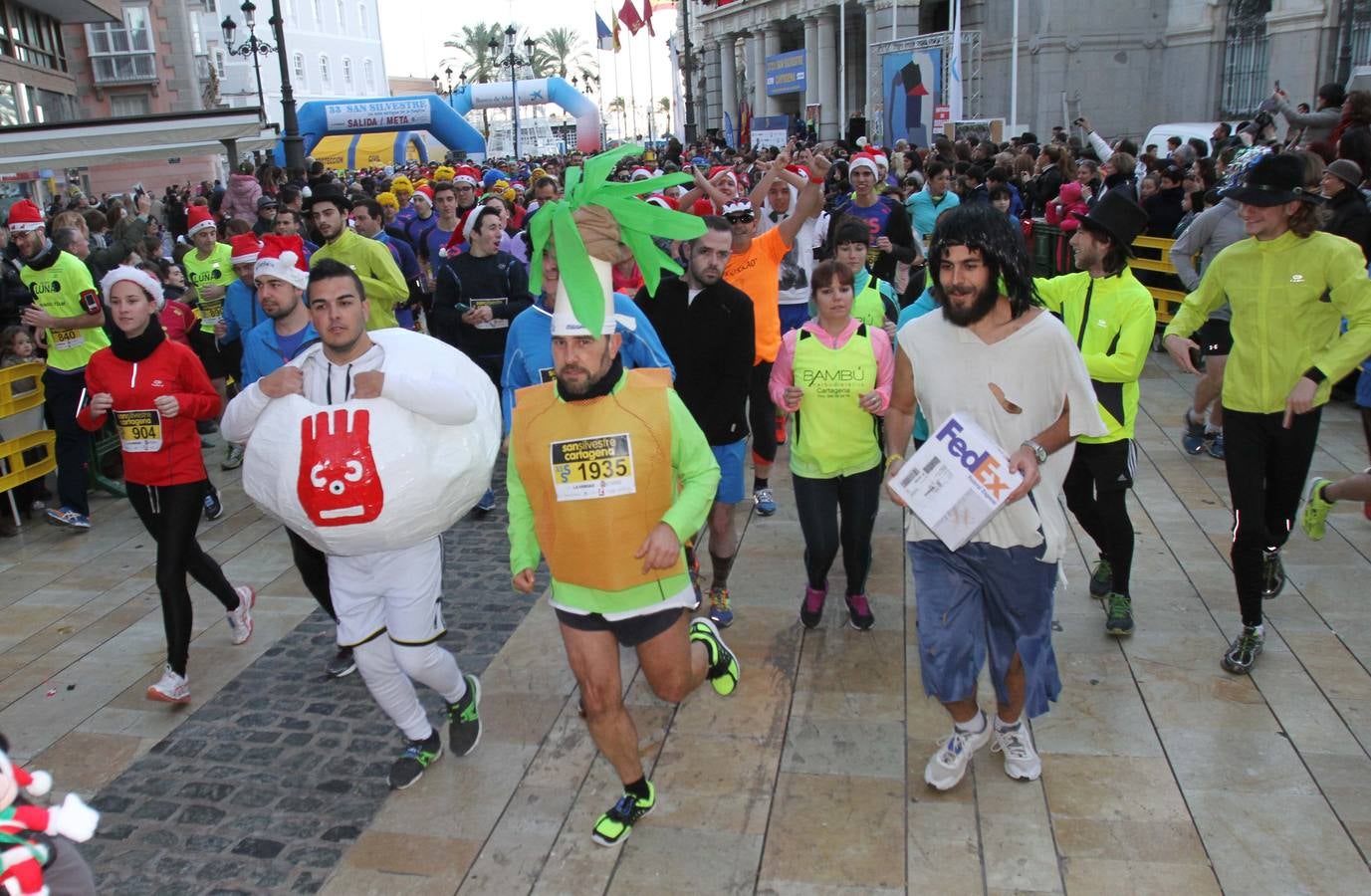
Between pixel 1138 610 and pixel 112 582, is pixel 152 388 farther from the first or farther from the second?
pixel 1138 610

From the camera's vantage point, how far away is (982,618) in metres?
3.90

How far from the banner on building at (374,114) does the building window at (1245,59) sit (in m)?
23.6

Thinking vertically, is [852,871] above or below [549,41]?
below

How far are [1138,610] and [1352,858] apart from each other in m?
2.07

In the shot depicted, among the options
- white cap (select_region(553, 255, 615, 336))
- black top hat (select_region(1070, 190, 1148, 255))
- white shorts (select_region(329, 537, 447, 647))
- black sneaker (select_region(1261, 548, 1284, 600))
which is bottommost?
black sneaker (select_region(1261, 548, 1284, 600))

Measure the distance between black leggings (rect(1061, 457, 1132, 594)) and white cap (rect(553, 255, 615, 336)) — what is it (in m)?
2.67

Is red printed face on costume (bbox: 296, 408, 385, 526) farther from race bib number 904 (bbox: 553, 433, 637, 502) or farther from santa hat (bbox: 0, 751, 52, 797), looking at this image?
santa hat (bbox: 0, 751, 52, 797)

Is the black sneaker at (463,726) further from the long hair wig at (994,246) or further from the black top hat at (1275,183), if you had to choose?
the black top hat at (1275,183)

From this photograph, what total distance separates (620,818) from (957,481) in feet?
5.64

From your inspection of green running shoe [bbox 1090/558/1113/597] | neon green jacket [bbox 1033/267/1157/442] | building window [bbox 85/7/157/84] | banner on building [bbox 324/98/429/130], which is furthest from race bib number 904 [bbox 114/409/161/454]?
building window [bbox 85/7/157/84]

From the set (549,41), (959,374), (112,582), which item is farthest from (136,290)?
(549,41)

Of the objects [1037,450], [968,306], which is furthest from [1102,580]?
[968,306]

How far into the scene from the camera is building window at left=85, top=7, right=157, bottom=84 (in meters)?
49.7

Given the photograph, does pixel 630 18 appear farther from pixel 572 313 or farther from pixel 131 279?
pixel 572 313
